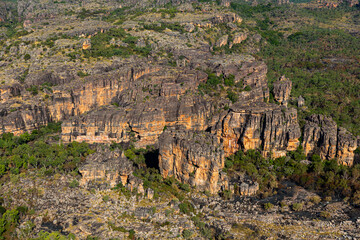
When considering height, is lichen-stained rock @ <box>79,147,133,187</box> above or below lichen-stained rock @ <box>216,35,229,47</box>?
below

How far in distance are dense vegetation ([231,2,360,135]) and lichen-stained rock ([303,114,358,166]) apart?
13695 millimetres

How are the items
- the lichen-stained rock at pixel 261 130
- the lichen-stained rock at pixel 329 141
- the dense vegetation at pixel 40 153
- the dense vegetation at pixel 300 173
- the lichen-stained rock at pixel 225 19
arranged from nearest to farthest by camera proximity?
1. the dense vegetation at pixel 300 173
2. the dense vegetation at pixel 40 153
3. the lichen-stained rock at pixel 329 141
4. the lichen-stained rock at pixel 261 130
5. the lichen-stained rock at pixel 225 19

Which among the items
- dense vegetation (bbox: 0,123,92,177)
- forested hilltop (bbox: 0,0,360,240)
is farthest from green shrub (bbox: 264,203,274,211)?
dense vegetation (bbox: 0,123,92,177)

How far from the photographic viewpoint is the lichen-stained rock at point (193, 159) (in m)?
67.3

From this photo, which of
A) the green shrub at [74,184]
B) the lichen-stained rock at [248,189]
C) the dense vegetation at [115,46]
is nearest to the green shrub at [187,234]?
the lichen-stained rock at [248,189]

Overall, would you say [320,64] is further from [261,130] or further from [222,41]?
[261,130]

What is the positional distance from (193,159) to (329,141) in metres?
32.2

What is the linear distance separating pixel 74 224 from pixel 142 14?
127 metres

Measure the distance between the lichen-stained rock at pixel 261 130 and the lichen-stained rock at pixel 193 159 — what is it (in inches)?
468

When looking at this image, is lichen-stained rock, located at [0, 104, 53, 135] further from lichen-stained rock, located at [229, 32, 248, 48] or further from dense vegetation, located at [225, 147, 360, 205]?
lichen-stained rock, located at [229, 32, 248, 48]

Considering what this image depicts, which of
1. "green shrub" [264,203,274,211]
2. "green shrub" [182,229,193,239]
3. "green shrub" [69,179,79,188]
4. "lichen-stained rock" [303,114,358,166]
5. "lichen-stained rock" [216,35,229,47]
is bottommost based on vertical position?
"green shrub" [264,203,274,211]

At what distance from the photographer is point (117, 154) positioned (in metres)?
72.6

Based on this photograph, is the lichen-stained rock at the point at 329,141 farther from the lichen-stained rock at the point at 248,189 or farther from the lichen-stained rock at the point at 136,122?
the lichen-stained rock at the point at 136,122

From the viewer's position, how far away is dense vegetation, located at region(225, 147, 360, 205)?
7012 cm
